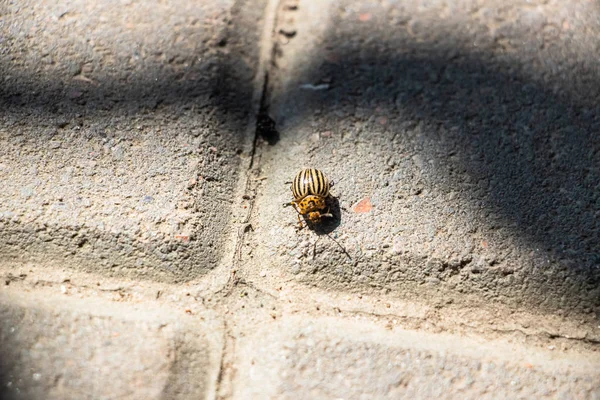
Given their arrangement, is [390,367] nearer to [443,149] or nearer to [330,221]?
[330,221]

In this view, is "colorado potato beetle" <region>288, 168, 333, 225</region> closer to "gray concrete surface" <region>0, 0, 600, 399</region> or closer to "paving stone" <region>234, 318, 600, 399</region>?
"gray concrete surface" <region>0, 0, 600, 399</region>

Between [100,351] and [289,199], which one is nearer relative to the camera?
[100,351]

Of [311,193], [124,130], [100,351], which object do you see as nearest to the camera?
[100,351]

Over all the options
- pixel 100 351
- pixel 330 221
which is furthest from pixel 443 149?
pixel 100 351

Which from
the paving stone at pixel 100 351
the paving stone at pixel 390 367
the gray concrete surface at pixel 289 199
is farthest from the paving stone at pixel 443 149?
the paving stone at pixel 100 351

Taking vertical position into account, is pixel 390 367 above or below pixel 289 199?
below

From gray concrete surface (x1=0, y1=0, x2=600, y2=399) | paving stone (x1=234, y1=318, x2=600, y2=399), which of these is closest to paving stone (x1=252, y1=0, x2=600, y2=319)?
gray concrete surface (x1=0, y1=0, x2=600, y2=399)

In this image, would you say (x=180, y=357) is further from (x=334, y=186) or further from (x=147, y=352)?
(x=334, y=186)

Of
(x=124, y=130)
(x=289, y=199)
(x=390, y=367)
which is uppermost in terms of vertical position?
(x=124, y=130)

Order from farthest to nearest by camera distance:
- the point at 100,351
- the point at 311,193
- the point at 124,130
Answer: the point at 124,130 → the point at 311,193 → the point at 100,351
